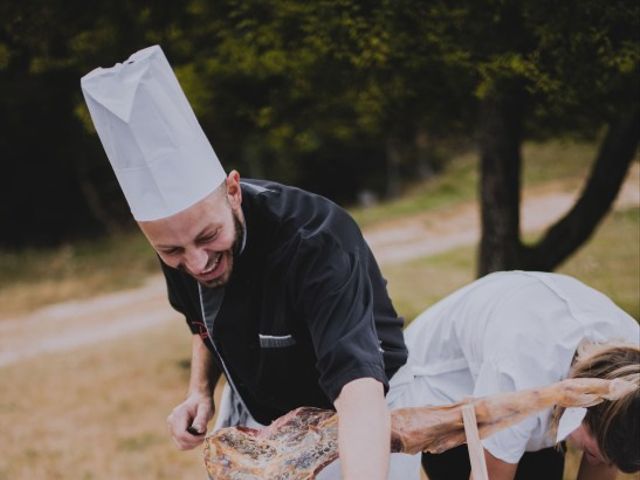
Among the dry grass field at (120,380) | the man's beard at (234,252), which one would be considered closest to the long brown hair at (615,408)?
the man's beard at (234,252)

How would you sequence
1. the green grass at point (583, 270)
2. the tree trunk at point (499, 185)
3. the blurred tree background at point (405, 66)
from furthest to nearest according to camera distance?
the green grass at point (583, 270), the tree trunk at point (499, 185), the blurred tree background at point (405, 66)

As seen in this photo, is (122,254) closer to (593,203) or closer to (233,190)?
(593,203)

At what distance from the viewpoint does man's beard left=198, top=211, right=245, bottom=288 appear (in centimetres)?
181

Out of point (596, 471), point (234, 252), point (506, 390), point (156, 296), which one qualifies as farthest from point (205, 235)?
point (156, 296)

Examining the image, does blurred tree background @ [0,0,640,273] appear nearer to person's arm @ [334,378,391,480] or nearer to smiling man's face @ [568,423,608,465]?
smiling man's face @ [568,423,608,465]

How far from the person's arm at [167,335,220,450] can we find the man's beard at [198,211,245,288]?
1.85ft

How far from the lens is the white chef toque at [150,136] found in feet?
5.81

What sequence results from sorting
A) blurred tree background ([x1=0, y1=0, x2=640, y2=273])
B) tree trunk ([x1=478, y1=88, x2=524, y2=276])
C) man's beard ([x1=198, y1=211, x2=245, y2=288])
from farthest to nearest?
tree trunk ([x1=478, y1=88, x2=524, y2=276])
blurred tree background ([x1=0, y1=0, x2=640, y2=273])
man's beard ([x1=198, y1=211, x2=245, y2=288])

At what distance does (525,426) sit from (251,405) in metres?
0.77

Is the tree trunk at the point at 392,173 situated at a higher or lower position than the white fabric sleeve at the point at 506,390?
lower

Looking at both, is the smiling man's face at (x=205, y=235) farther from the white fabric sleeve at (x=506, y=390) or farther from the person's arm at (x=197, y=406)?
the white fabric sleeve at (x=506, y=390)

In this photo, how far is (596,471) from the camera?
248 cm

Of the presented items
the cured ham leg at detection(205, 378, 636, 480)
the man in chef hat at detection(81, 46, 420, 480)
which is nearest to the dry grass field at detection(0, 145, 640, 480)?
the cured ham leg at detection(205, 378, 636, 480)

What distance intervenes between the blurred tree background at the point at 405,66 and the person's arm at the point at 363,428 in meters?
2.39
